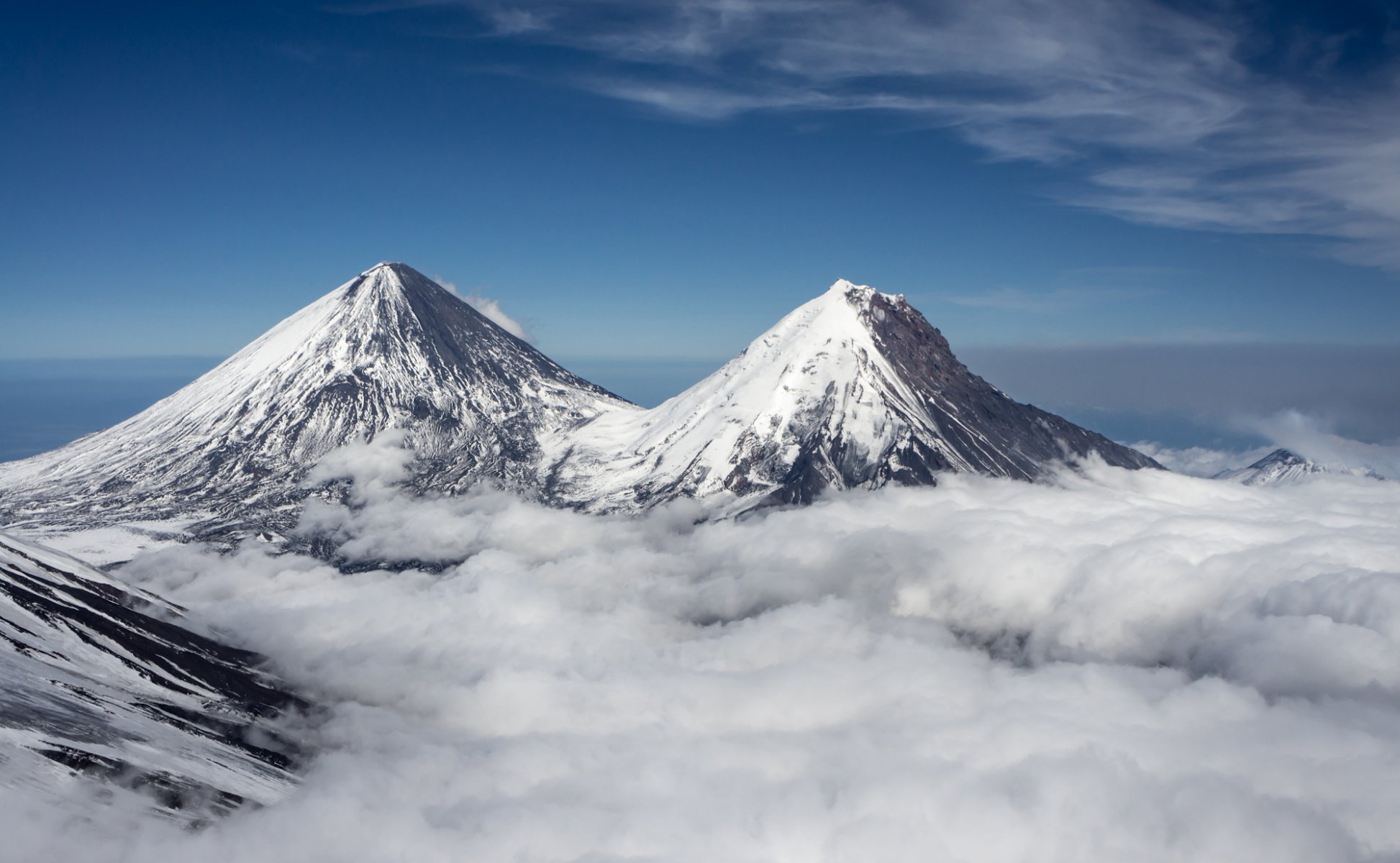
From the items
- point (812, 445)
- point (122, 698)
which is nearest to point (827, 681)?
point (812, 445)

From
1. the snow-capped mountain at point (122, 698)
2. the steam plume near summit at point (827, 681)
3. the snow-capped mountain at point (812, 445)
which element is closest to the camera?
the snow-capped mountain at point (122, 698)

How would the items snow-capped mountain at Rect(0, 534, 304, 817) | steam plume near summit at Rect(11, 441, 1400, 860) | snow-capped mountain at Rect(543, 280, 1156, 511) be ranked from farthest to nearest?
snow-capped mountain at Rect(543, 280, 1156, 511), steam plume near summit at Rect(11, 441, 1400, 860), snow-capped mountain at Rect(0, 534, 304, 817)

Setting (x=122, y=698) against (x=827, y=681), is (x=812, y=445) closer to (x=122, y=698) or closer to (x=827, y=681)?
(x=827, y=681)

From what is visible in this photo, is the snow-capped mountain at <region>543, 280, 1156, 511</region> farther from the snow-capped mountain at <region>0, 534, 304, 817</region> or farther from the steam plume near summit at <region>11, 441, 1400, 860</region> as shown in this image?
the snow-capped mountain at <region>0, 534, 304, 817</region>

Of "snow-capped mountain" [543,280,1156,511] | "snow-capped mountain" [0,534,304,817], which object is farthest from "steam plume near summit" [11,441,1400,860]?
"snow-capped mountain" [543,280,1156,511]

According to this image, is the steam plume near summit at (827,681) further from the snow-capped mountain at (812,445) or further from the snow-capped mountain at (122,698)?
the snow-capped mountain at (812,445)

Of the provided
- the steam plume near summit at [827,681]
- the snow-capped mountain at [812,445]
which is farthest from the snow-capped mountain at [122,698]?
the snow-capped mountain at [812,445]
